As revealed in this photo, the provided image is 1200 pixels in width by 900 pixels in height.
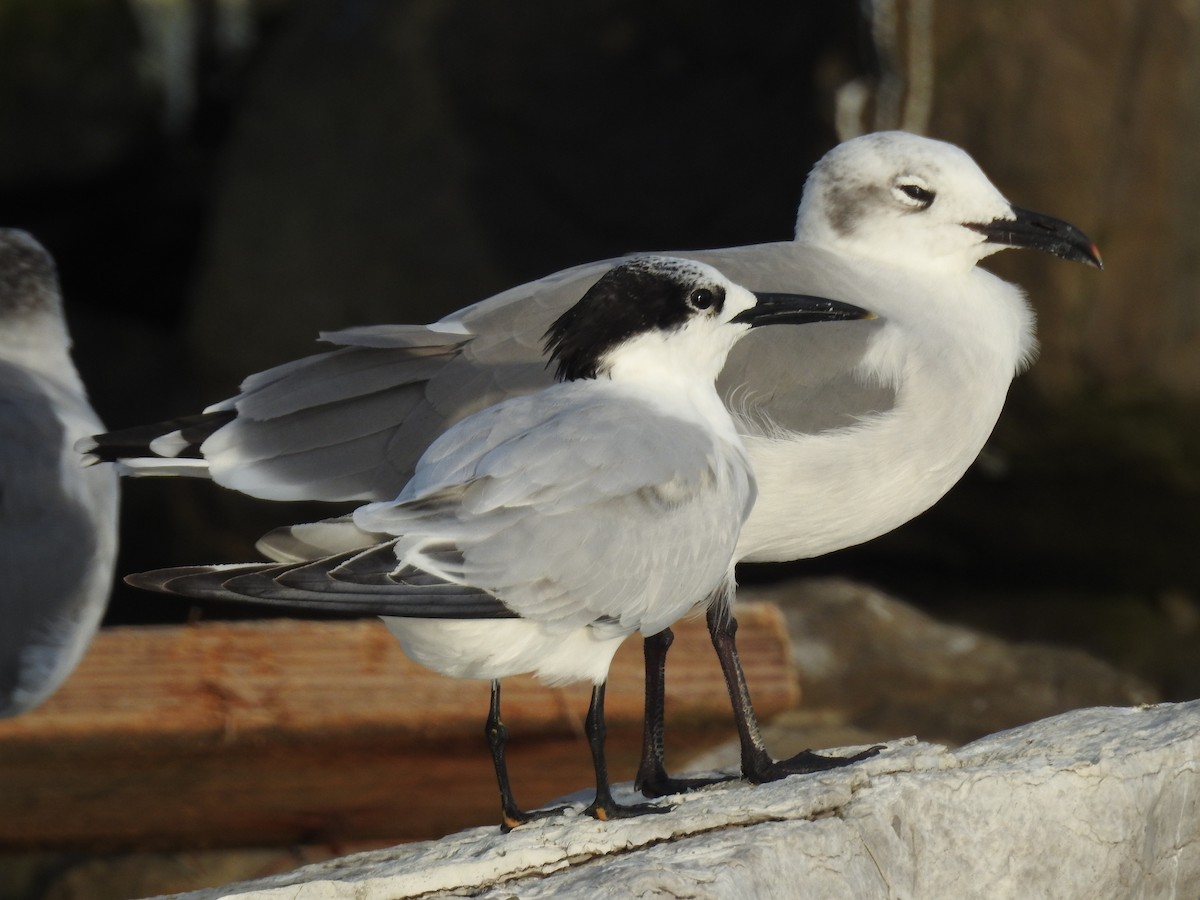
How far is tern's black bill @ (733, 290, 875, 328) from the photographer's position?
3.11 metres

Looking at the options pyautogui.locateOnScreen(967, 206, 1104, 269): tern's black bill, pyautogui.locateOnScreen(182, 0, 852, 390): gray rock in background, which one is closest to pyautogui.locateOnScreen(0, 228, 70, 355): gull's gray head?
pyautogui.locateOnScreen(967, 206, 1104, 269): tern's black bill

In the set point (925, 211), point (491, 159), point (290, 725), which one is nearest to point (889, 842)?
point (925, 211)

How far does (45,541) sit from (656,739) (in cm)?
165

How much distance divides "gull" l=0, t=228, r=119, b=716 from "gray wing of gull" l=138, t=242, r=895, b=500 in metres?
1.02

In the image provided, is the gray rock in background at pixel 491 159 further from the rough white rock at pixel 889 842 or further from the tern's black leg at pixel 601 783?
the rough white rock at pixel 889 842

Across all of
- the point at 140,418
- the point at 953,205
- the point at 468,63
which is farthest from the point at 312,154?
the point at 953,205

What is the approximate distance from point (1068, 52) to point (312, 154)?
3.75 metres

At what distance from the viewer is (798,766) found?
3340 mm

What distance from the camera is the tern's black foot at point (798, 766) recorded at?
3.28m

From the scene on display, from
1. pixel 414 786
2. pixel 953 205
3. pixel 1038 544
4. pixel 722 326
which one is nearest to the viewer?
pixel 722 326

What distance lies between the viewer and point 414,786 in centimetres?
461

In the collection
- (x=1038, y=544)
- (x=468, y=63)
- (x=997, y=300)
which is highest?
(x=997, y=300)

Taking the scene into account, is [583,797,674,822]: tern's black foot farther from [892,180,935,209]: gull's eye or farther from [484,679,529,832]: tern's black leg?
[892,180,935,209]: gull's eye

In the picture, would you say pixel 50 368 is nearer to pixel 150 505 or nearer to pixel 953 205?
pixel 953 205
